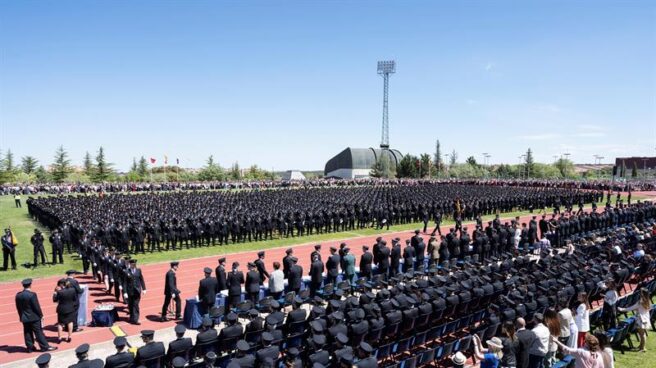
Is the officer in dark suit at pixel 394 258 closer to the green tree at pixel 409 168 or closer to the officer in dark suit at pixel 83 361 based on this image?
the officer in dark suit at pixel 83 361

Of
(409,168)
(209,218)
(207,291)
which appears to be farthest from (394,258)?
(409,168)

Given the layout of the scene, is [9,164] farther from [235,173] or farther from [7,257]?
[7,257]

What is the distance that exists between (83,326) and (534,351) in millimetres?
10297

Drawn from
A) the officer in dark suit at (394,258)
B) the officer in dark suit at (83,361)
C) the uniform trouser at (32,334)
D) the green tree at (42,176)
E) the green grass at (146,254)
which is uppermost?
the green tree at (42,176)

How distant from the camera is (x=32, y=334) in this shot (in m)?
9.05

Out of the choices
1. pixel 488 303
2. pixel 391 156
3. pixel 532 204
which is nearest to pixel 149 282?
pixel 488 303

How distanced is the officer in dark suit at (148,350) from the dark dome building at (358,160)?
327 ft

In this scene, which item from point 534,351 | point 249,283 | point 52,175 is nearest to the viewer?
point 534,351

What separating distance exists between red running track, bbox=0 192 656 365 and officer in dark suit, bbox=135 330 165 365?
4.16 m

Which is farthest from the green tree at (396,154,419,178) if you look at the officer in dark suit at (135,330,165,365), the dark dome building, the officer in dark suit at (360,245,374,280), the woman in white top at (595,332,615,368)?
the officer in dark suit at (135,330,165,365)

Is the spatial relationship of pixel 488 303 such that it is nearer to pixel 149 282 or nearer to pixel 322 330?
pixel 322 330

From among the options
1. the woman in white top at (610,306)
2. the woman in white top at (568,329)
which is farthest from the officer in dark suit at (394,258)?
the woman in white top at (568,329)

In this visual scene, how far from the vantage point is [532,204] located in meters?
36.5

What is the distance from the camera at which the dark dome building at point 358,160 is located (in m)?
108
